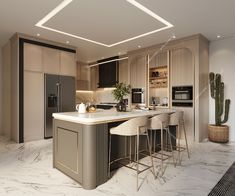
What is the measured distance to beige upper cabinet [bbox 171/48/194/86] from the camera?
14.8 ft

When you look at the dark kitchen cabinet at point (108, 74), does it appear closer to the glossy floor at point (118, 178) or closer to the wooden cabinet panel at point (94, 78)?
the wooden cabinet panel at point (94, 78)

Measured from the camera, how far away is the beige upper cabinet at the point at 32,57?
175 inches

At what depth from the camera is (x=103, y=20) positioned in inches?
140

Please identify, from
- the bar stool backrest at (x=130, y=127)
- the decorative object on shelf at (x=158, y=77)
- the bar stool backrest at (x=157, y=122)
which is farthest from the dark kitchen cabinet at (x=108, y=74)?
the bar stool backrest at (x=130, y=127)

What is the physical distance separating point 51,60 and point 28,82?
2.91 feet

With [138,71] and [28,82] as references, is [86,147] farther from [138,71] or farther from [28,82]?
[138,71]

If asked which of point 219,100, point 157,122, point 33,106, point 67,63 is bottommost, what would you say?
point 157,122

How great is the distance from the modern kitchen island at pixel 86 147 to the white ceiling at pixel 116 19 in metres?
1.91

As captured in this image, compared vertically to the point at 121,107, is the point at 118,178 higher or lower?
lower

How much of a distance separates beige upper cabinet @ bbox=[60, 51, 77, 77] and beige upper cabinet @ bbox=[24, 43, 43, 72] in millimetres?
612

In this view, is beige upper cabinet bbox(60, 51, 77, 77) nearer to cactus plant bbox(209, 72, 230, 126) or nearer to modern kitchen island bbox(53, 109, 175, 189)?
modern kitchen island bbox(53, 109, 175, 189)

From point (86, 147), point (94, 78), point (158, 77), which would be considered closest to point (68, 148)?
point (86, 147)

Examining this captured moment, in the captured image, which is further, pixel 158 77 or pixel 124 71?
pixel 124 71

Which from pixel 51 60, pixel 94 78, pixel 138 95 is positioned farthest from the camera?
pixel 94 78
